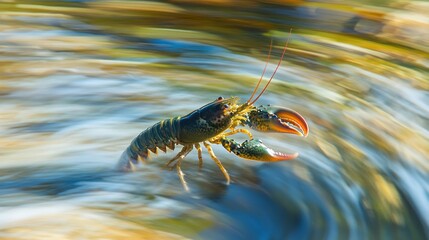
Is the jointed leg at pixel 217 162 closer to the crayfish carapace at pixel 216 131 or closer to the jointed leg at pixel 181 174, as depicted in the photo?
the crayfish carapace at pixel 216 131

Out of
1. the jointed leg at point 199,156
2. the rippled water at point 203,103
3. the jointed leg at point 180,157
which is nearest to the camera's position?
the rippled water at point 203,103

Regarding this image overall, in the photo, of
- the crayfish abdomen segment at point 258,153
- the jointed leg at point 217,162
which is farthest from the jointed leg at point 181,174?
the crayfish abdomen segment at point 258,153

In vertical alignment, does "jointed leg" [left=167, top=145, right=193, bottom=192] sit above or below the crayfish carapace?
below

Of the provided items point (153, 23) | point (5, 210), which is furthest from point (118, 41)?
point (5, 210)

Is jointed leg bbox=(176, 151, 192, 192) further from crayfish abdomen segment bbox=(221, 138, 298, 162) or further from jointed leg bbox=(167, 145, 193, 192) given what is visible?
crayfish abdomen segment bbox=(221, 138, 298, 162)

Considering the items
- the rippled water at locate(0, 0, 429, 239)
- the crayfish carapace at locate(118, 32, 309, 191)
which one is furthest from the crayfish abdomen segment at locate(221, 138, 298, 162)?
the rippled water at locate(0, 0, 429, 239)

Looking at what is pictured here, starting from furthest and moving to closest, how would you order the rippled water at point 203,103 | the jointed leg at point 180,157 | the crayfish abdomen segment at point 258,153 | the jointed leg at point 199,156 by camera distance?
the jointed leg at point 199,156, the jointed leg at point 180,157, the crayfish abdomen segment at point 258,153, the rippled water at point 203,103

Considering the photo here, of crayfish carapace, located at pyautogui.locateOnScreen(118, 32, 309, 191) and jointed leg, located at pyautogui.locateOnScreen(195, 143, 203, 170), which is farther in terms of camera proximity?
jointed leg, located at pyautogui.locateOnScreen(195, 143, 203, 170)
